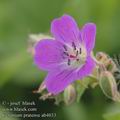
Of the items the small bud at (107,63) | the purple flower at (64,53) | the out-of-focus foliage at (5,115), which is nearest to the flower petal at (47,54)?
the purple flower at (64,53)

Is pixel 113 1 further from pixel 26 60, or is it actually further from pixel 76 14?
pixel 26 60

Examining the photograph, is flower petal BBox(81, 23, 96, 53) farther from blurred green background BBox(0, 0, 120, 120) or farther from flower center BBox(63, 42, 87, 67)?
blurred green background BBox(0, 0, 120, 120)

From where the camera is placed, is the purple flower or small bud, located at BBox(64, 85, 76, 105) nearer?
the purple flower

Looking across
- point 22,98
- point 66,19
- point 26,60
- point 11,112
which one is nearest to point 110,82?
point 66,19

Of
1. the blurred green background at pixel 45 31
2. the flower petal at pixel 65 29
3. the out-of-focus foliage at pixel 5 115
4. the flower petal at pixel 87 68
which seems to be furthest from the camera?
the blurred green background at pixel 45 31

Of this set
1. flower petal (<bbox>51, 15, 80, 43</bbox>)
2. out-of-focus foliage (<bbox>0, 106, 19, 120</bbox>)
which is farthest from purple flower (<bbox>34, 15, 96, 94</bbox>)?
out-of-focus foliage (<bbox>0, 106, 19, 120</bbox>)

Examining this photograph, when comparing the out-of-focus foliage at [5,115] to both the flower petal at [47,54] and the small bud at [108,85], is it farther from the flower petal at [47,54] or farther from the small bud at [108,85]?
the small bud at [108,85]
